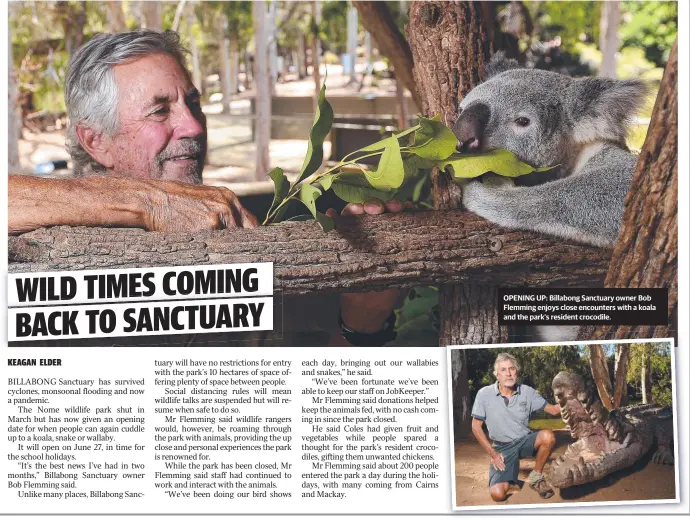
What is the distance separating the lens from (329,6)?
279 centimetres

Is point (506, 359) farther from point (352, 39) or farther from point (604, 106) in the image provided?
point (352, 39)

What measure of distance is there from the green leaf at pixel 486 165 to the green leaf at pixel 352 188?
161 millimetres

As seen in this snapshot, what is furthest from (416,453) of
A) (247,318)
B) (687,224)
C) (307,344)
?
(687,224)

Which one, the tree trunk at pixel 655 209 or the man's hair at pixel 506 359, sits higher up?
the tree trunk at pixel 655 209

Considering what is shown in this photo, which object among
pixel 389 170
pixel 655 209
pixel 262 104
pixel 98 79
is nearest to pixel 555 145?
pixel 655 209

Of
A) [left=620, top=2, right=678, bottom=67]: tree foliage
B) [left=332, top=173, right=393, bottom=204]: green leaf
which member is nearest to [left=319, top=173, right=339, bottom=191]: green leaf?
[left=332, top=173, right=393, bottom=204]: green leaf

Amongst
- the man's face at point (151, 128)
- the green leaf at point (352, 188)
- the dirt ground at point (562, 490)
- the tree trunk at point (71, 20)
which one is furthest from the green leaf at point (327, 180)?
the tree trunk at point (71, 20)

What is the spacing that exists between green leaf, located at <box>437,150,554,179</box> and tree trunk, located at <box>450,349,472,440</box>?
41 cm

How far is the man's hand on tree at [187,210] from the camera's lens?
4.39 feet

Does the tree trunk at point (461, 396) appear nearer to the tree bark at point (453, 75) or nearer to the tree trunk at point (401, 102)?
the tree bark at point (453, 75)

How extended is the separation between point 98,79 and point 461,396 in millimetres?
1170

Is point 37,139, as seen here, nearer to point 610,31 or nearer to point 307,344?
point 307,344

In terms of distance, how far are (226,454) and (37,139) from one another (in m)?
1.18

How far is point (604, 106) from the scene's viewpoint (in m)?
1.38
